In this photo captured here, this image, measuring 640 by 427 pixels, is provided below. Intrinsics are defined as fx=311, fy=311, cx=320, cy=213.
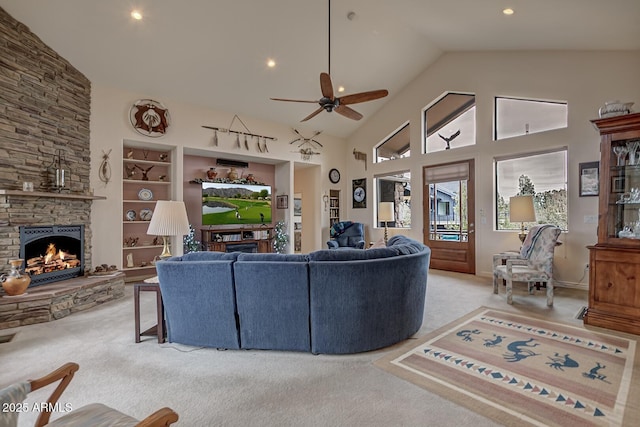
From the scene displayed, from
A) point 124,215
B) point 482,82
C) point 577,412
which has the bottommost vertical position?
point 577,412

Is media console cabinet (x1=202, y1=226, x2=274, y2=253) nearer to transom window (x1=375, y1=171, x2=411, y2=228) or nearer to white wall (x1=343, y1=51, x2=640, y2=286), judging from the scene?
transom window (x1=375, y1=171, x2=411, y2=228)

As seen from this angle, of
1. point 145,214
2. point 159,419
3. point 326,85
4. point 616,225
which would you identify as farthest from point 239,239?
point 616,225

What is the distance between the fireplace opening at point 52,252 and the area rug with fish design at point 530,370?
14.3ft

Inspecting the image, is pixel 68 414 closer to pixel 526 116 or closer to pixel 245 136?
pixel 245 136

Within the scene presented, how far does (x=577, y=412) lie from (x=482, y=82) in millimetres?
5475

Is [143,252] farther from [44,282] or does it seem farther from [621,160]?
[621,160]

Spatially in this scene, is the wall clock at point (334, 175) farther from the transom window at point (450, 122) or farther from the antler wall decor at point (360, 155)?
the transom window at point (450, 122)

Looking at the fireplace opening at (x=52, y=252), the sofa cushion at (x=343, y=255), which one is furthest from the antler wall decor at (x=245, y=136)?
the sofa cushion at (x=343, y=255)

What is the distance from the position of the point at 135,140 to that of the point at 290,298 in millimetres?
4410

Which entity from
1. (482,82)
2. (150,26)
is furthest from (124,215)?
(482,82)

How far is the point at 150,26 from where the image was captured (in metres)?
4.30

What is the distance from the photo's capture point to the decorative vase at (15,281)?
3453 mm

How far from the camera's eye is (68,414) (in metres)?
1.24

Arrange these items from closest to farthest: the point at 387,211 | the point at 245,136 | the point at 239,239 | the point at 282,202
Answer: the point at 387,211 < the point at 245,136 < the point at 239,239 < the point at 282,202
